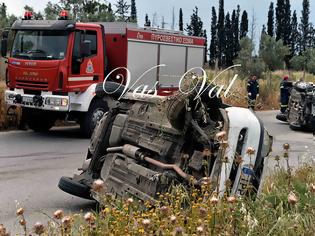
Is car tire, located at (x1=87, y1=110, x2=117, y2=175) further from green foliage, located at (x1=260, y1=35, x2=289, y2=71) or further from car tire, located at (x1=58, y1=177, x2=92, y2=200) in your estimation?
green foliage, located at (x1=260, y1=35, x2=289, y2=71)

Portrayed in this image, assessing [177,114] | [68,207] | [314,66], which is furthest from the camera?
[314,66]

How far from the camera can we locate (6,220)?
20.3 ft

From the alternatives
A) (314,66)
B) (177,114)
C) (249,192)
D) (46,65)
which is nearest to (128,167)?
(177,114)

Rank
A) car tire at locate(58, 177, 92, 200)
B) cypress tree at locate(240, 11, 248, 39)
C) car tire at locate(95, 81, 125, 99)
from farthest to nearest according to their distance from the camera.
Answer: cypress tree at locate(240, 11, 248, 39), car tire at locate(95, 81, 125, 99), car tire at locate(58, 177, 92, 200)

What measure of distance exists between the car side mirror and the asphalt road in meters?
1.95

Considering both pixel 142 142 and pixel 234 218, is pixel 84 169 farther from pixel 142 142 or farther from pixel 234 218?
pixel 234 218

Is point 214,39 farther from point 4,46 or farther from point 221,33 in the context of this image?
point 4,46

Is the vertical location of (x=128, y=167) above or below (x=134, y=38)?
below

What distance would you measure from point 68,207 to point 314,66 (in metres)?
40.8

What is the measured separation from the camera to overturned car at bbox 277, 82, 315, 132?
53.8ft

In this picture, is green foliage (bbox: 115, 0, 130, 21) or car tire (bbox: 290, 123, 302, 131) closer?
car tire (bbox: 290, 123, 302, 131)

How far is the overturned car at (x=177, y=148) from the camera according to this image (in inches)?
212

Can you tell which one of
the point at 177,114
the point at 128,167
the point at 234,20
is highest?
the point at 234,20

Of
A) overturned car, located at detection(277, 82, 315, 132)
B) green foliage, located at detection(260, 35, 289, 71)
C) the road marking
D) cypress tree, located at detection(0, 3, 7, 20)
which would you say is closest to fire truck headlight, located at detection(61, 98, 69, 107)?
the road marking
